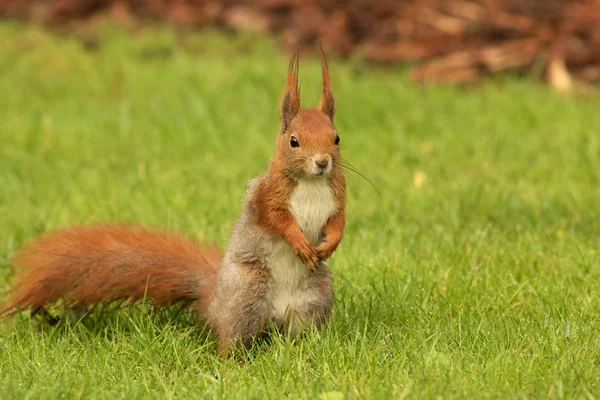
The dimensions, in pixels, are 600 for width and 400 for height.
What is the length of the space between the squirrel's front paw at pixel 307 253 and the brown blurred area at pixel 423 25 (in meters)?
4.88

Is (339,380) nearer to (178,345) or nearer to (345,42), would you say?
(178,345)

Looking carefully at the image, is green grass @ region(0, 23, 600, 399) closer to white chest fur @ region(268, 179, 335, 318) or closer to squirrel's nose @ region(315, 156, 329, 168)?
white chest fur @ region(268, 179, 335, 318)

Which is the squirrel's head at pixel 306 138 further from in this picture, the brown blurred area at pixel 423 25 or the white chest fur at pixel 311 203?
A: the brown blurred area at pixel 423 25

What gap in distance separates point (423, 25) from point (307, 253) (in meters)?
5.79

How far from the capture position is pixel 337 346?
3.22 m

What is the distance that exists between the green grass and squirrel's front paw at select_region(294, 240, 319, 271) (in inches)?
9.7

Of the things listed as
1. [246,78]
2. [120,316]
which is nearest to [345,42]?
[246,78]

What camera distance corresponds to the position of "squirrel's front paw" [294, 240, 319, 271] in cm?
322

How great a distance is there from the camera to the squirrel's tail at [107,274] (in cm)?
358

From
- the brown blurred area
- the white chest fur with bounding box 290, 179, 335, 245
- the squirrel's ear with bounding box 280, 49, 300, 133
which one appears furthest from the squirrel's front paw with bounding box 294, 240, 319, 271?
the brown blurred area

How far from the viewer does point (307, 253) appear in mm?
3217

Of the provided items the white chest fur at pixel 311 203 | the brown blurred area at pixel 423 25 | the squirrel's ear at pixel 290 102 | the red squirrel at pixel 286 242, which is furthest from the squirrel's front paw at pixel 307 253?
the brown blurred area at pixel 423 25

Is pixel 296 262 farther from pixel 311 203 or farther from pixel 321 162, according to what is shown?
pixel 321 162

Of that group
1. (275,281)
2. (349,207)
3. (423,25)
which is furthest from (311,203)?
(423,25)
